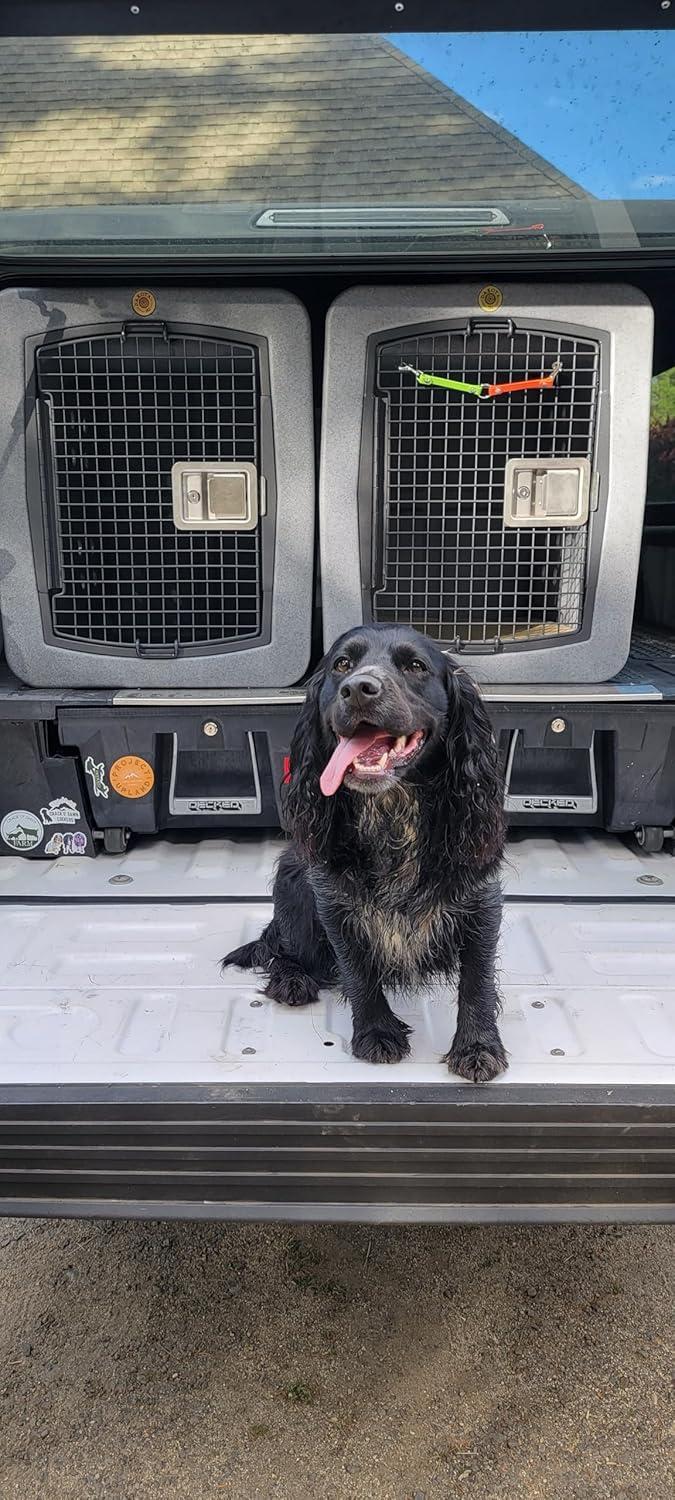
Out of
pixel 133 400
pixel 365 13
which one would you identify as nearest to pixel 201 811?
pixel 133 400

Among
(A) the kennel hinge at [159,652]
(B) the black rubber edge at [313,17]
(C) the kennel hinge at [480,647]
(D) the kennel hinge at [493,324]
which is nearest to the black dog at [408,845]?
(C) the kennel hinge at [480,647]

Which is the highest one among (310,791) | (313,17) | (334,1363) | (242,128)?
(313,17)

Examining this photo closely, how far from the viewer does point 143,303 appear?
255 centimetres

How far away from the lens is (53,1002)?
84.0 inches

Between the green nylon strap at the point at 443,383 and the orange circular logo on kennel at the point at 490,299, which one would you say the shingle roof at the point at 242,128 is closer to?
the orange circular logo on kennel at the point at 490,299

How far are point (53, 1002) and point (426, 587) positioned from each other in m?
1.47

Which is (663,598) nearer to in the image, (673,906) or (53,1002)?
(673,906)

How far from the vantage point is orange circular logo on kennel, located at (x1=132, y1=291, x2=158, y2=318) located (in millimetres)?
2539

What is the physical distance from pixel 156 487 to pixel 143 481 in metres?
0.04

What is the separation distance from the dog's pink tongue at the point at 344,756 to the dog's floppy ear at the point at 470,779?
0.67 feet

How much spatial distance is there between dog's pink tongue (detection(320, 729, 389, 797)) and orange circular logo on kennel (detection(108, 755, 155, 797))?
110cm

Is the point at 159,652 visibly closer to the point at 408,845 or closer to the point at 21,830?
the point at 21,830

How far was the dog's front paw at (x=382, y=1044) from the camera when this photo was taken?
196 centimetres

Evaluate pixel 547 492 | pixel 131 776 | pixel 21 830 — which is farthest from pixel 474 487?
pixel 21 830
